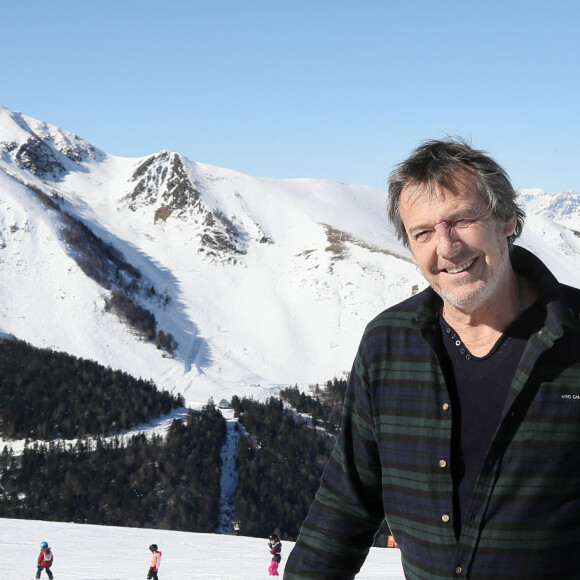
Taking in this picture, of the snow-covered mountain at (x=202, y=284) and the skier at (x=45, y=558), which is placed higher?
the snow-covered mountain at (x=202, y=284)

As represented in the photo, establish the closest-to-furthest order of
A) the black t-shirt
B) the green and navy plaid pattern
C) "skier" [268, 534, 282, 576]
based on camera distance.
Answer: the green and navy plaid pattern → the black t-shirt → "skier" [268, 534, 282, 576]

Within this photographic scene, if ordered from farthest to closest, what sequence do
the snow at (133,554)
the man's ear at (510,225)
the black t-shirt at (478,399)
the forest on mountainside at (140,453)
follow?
the forest on mountainside at (140,453) → the snow at (133,554) → the man's ear at (510,225) → the black t-shirt at (478,399)

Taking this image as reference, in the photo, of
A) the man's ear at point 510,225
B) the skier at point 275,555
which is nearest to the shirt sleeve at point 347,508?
the man's ear at point 510,225

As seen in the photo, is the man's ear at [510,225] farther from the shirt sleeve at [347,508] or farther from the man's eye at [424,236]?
the shirt sleeve at [347,508]

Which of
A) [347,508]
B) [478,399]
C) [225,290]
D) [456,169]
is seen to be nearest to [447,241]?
[456,169]

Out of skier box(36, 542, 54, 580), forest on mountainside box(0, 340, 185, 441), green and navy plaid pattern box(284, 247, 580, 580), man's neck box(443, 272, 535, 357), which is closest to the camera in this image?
green and navy plaid pattern box(284, 247, 580, 580)

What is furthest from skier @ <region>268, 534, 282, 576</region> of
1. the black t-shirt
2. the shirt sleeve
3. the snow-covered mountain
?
the snow-covered mountain

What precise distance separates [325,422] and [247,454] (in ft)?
61.4

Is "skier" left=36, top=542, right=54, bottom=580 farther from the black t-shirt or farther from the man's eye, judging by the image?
the man's eye

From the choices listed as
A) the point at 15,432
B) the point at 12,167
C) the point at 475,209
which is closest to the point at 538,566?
the point at 475,209

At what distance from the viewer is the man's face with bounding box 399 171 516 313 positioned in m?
3.01

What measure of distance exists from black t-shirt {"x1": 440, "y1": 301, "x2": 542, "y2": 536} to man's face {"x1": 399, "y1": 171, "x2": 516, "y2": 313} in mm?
189

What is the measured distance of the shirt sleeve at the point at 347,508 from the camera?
3.16 metres

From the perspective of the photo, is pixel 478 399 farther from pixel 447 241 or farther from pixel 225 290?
pixel 225 290
